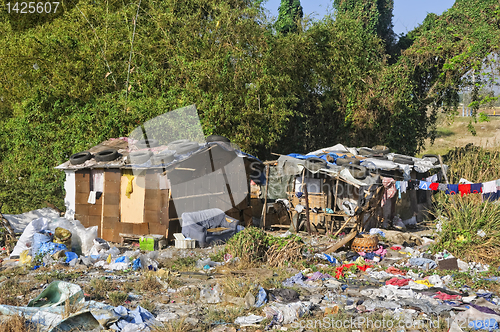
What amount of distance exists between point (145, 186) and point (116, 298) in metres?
4.57

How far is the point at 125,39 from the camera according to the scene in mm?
14906

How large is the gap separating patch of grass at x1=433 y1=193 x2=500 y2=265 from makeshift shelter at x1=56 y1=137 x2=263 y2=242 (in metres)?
5.41

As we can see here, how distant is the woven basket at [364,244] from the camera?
9156mm

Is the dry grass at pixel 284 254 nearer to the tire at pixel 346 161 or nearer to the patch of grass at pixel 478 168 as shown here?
the tire at pixel 346 161

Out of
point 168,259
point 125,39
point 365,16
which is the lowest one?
point 168,259

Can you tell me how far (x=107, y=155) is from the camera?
10.5 m

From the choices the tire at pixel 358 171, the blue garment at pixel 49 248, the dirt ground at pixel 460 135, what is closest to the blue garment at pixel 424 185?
the tire at pixel 358 171

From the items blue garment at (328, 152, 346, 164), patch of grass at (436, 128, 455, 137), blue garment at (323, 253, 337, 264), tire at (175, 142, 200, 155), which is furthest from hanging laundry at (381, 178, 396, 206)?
patch of grass at (436, 128, 455, 137)

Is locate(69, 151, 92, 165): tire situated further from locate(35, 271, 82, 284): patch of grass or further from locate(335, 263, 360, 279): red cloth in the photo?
locate(335, 263, 360, 279): red cloth

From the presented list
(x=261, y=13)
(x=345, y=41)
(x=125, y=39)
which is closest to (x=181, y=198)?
(x=125, y=39)

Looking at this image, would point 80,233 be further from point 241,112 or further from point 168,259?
point 241,112

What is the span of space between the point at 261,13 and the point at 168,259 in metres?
10.9

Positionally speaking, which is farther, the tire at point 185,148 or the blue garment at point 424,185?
the blue garment at point 424,185

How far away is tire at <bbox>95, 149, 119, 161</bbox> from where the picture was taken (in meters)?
10.5
